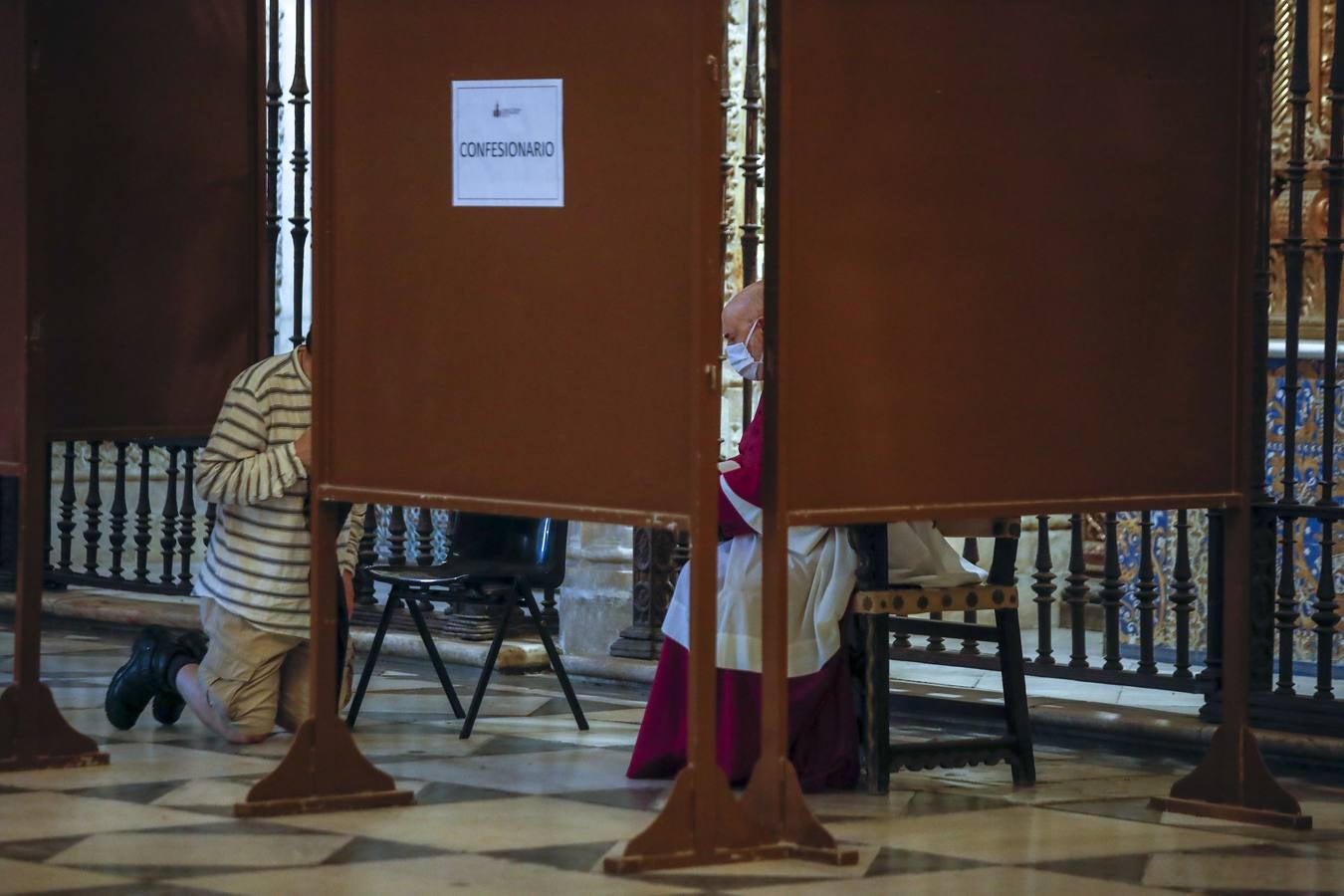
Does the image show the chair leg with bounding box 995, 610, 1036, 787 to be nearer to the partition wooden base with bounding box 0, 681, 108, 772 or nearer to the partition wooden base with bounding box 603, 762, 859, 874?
the partition wooden base with bounding box 603, 762, 859, 874

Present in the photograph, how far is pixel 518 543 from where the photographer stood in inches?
227

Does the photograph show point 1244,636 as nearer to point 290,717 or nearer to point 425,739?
point 425,739

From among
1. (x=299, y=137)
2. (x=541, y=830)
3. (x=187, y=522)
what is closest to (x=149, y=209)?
(x=299, y=137)

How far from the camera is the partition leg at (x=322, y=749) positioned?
4.43 meters

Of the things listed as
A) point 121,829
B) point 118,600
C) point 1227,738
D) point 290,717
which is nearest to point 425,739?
point 290,717

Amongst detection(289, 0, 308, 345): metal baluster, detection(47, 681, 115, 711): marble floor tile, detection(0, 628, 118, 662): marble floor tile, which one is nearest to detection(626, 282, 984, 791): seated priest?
detection(47, 681, 115, 711): marble floor tile

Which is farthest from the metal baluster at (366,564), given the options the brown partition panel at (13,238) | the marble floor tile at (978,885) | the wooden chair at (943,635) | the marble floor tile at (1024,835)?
the marble floor tile at (978,885)

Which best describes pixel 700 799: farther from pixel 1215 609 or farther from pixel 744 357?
pixel 1215 609

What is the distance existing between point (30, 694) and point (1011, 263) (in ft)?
8.14

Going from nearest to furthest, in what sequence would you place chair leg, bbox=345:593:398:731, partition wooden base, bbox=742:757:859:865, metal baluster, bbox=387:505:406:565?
partition wooden base, bbox=742:757:859:865 < chair leg, bbox=345:593:398:731 < metal baluster, bbox=387:505:406:565

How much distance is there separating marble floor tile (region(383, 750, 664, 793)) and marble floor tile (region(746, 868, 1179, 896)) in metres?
1.08

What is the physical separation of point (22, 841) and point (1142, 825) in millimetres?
2276

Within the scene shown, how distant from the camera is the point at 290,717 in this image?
218 inches

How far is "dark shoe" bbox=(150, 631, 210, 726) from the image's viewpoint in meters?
5.54
